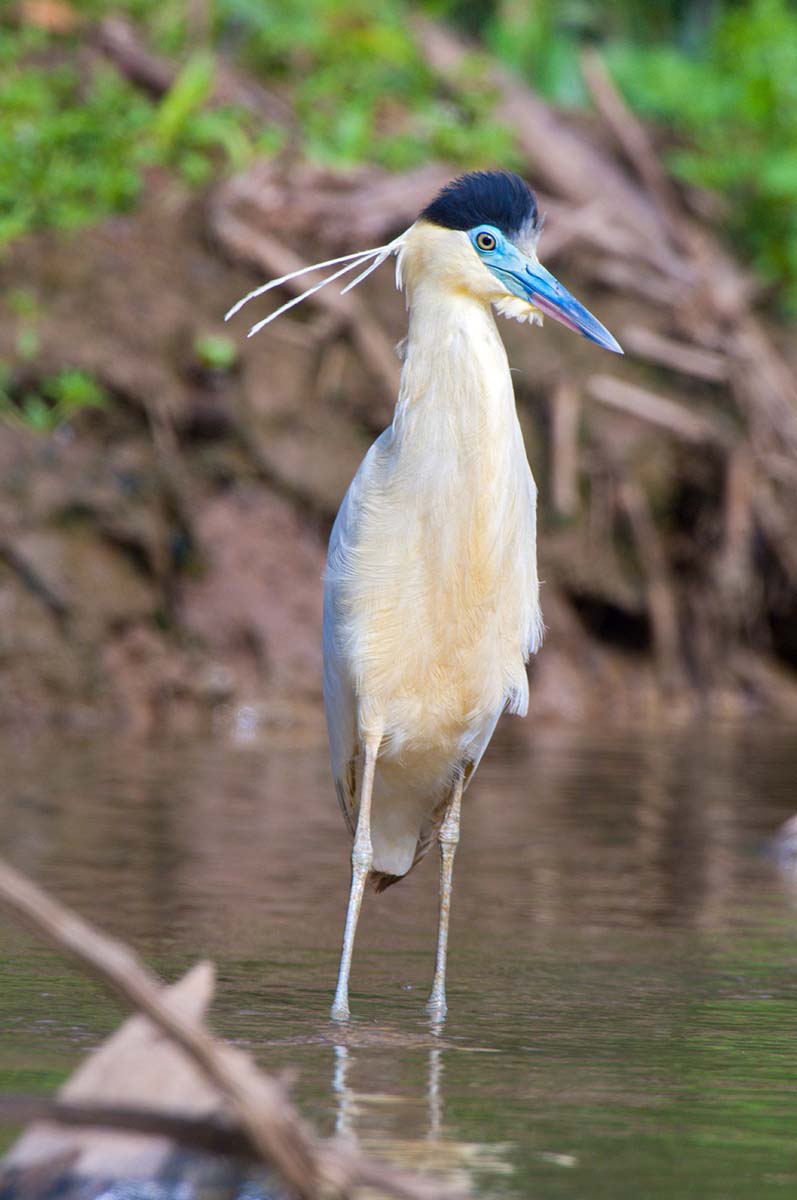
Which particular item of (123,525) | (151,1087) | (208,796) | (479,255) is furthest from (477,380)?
(123,525)

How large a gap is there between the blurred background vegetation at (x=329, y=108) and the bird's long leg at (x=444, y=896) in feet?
28.1

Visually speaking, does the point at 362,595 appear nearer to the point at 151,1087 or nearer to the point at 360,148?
the point at 151,1087

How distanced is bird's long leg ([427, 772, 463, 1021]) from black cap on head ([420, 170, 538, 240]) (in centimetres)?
163

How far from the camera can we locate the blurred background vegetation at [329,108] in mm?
13617

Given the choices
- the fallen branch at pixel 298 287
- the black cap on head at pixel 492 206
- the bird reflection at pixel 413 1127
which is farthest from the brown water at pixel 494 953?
the fallen branch at pixel 298 287

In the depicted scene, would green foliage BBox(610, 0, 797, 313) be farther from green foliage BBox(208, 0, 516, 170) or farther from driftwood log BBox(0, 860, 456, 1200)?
driftwood log BBox(0, 860, 456, 1200)

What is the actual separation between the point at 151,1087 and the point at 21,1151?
0.72 feet

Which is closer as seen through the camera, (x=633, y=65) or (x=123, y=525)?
(x=123, y=525)

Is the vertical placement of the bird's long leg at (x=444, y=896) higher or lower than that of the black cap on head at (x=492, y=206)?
lower

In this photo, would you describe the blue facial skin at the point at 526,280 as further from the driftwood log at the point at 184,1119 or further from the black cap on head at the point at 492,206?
the driftwood log at the point at 184,1119

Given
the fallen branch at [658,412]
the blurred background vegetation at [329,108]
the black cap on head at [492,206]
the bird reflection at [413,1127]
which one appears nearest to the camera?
the bird reflection at [413,1127]

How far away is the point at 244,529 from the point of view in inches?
494

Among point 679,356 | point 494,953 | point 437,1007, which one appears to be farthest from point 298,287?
point 437,1007

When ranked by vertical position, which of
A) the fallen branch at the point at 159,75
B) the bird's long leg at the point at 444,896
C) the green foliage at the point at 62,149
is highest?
the fallen branch at the point at 159,75
